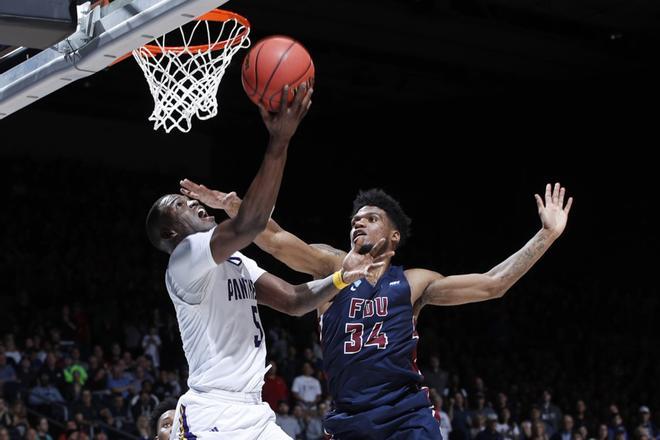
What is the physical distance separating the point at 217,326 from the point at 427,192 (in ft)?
54.6

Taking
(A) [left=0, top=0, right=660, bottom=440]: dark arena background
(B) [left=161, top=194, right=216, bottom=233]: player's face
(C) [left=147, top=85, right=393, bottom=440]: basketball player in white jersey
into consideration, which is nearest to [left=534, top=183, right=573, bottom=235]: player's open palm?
(C) [left=147, top=85, right=393, bottom=440]: basketball player in white jersey

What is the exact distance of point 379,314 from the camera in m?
4.57

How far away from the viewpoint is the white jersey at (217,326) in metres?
3.96

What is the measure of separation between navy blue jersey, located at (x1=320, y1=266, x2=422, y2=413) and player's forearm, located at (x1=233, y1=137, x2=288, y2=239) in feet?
3.68

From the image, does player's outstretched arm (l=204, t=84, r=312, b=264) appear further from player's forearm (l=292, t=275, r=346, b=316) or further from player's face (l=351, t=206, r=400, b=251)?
player's face (l=351, t=206, r=400, b=251)

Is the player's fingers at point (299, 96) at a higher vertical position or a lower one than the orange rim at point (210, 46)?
lower

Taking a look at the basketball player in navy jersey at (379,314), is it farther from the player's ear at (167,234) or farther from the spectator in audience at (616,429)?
the spectator in audience at (616,429)

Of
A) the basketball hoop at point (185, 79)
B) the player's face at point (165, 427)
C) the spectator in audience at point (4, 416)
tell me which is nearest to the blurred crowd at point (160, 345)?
the spectator in audience at point (4, 416)

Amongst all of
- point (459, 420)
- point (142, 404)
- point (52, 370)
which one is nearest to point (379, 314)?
point (142, 404)

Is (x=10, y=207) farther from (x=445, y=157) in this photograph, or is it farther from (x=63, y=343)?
(x=445, y=157)

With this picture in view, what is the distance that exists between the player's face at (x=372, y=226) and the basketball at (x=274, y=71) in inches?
42.7

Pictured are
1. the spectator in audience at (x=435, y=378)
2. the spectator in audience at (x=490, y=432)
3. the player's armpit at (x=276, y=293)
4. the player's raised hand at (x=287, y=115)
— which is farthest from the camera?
the spectator in audience at (x=435, y=378)

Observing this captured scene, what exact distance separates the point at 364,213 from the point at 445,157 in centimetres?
1558

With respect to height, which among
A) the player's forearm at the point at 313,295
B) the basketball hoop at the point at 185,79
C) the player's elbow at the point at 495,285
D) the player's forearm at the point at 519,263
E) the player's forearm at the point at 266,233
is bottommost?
the player's forearm at the point at 313,295
